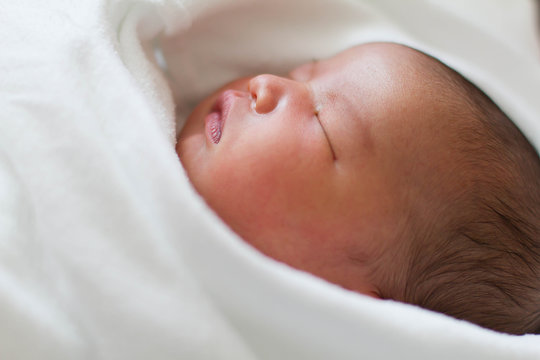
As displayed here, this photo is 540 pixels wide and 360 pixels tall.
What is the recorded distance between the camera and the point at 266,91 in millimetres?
932

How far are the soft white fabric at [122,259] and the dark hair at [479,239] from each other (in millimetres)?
77

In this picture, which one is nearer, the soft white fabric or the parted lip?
the soft white fabric

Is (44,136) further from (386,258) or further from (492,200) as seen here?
(492,200)

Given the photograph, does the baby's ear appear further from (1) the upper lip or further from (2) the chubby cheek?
(1) the upper lip

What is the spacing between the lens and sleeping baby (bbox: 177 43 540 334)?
2.80 feet

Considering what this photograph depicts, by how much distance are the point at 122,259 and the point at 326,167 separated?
35 cm

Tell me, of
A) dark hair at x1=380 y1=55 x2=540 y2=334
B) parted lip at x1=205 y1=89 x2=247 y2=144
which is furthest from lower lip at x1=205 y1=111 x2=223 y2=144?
dark hair at x1=380 y1=55 x2=540 y2=334

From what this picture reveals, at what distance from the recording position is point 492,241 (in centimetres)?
89

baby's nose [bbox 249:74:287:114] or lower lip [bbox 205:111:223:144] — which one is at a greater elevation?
baby's nose [bbox 249:74:287:114]

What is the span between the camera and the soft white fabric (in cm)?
76

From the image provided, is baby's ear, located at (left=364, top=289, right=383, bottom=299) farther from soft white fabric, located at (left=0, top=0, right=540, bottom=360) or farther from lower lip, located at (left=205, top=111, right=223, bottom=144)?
lower lip, located at (left=205, top=111, right=223, bottom=144)

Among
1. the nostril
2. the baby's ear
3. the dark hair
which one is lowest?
the baby's ear

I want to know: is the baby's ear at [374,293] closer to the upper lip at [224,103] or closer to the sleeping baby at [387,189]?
the sleeping baby at [387,189]

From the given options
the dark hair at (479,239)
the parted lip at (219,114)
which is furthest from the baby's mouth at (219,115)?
the dark hair at (479,239)
